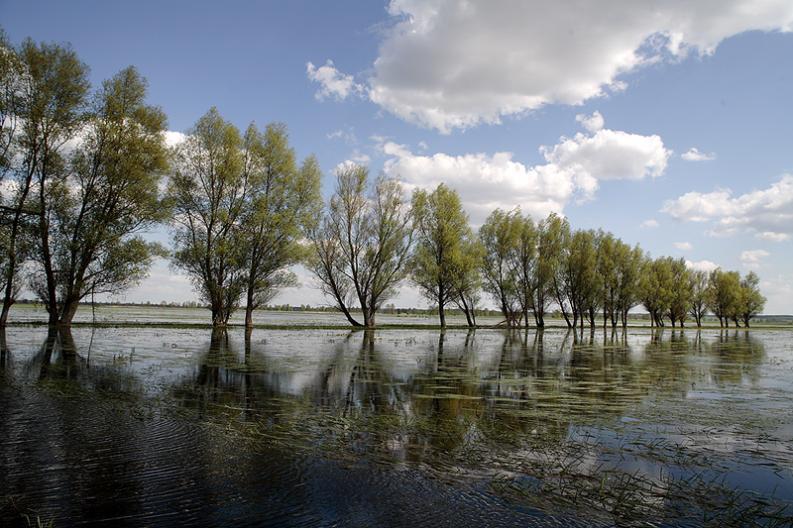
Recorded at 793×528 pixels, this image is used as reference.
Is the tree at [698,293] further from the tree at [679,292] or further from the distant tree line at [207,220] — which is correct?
the distant tree line at [207,220]

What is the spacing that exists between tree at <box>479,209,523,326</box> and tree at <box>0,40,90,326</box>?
136ft

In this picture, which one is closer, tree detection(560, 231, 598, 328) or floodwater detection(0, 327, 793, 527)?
floodwater detection(0, 327, 793, 527)

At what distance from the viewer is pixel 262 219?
34.2 m

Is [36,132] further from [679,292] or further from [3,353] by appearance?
[679,292]

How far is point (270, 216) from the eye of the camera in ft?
113

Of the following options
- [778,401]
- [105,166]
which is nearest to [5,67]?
[105,166]

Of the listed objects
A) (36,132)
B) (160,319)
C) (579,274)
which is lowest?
(160,319)

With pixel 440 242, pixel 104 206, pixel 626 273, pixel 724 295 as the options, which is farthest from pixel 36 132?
pixel 724 295

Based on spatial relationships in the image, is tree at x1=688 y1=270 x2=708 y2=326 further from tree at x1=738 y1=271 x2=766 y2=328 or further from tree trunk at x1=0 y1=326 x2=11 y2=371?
tree trunk at x1=0 y1=326 x2=11 y2=371

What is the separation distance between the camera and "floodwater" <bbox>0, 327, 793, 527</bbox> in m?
3.95

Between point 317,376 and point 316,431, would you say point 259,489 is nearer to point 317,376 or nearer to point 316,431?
point 316,431

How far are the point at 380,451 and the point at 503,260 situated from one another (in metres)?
53.1

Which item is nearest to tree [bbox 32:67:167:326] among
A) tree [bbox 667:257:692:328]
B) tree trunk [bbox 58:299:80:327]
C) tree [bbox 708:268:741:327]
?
tree trunk [bbox 58:299:80:327]

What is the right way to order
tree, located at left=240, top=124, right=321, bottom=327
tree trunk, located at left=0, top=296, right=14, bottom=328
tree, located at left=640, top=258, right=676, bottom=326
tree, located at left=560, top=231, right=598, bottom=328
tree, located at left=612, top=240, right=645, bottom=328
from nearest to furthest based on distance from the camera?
tree trunk, located at left=0, top=296, right=14, bottom=328
tree, located at left=240, top=124, right=321, bottom=327
tree, located at left=560, top=231, right=598, bottom=328
tree, located at left=612, top=240, right=645, bottom=328
tree, located at left=640, top=258, right=676, bottom=326
